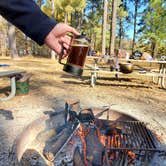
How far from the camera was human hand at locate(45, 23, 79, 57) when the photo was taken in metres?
0.72

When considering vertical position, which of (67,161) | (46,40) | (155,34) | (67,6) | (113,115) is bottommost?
(67,161)

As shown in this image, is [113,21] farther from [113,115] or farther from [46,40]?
[46,40]

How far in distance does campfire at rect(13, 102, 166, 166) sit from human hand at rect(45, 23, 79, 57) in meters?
1.08

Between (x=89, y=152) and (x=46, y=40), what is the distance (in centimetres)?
142

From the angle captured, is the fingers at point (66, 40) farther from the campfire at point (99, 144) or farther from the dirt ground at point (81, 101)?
the dirt ground at point (81, 101)

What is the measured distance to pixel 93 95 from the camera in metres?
4.20

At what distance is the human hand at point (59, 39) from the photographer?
28.4 inches

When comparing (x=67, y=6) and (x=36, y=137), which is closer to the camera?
(x=36, y=137)

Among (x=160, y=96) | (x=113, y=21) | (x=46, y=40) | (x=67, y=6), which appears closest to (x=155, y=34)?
(x=113, y=21)

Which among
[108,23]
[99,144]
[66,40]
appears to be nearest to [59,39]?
[66,40]

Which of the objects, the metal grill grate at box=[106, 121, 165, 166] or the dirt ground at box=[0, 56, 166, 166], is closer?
the metal grill grate at box=[106, 121, 165, 166]

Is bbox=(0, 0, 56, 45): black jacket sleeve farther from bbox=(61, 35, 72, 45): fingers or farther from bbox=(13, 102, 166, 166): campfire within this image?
bbox=(13, 102, 166, 166): campfire

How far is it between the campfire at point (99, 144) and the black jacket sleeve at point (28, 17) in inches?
49.1


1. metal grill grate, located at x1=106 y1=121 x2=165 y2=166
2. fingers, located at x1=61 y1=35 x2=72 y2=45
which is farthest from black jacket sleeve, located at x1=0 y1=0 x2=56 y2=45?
metal grill grate, located at x1=106 y1=121 x2=165 y2=166
